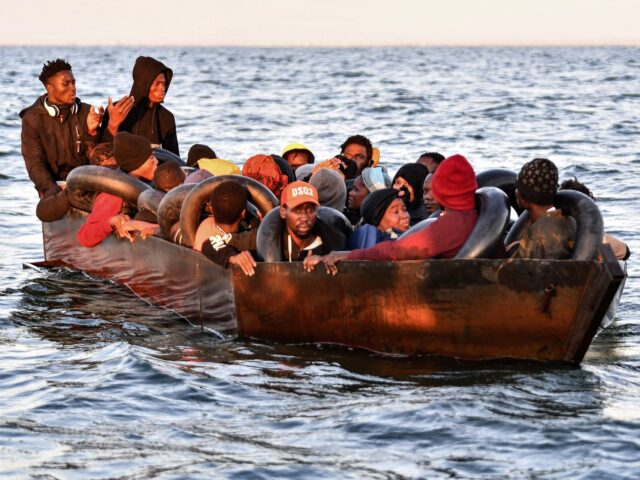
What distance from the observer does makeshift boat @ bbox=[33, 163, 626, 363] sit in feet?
24.8

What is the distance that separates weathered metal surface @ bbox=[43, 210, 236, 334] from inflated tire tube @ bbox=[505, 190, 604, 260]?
2486mm

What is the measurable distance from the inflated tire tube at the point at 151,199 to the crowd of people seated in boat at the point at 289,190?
9cm

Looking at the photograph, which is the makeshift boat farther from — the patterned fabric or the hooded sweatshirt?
the hooded sweatshirt

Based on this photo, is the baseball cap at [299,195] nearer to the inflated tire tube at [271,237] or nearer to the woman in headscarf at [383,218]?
the inflated tire tube at [271,237]

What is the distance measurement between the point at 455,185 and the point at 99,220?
13.9ft

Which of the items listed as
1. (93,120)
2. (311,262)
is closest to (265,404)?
(311,262)

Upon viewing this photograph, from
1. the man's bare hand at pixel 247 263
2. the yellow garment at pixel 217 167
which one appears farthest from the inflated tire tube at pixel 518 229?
the yellow garment at pixel 217 167

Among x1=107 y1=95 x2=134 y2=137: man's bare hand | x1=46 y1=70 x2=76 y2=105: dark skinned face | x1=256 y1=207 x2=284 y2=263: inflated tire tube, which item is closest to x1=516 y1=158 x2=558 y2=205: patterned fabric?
x1=256 y1=207 x2=284 y2=263: inflated tire tube

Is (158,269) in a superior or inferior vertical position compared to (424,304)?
inferior

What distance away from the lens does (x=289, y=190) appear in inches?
334

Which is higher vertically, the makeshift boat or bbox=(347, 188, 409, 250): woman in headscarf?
bbox=(347, 188, 409, 250): woman in headscarf

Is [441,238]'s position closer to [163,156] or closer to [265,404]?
[265,404]

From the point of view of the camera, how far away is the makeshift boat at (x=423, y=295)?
7559mm

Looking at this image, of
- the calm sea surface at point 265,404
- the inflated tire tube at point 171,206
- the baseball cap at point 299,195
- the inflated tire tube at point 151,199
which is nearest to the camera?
the calm sea surface at point 265,404
